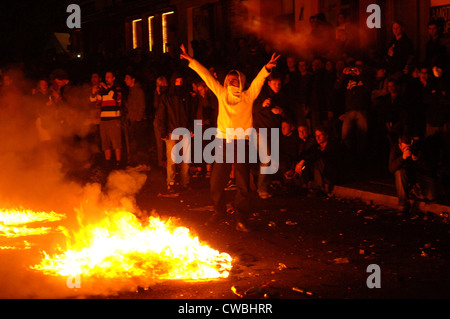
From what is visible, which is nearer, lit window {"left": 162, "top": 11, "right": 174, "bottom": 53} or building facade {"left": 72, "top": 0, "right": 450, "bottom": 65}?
building facade {"left": 72, "top": 0, "right": 450, "bottom": 65}

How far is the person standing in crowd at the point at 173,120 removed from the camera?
12586 mm

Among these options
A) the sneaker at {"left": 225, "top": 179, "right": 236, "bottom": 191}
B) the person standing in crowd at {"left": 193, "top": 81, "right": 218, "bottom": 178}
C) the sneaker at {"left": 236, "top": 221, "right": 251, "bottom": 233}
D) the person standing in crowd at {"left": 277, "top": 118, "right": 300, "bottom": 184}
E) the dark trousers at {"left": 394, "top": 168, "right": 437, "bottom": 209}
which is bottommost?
the sneaker at {"left": 236, "top": 221, "right": 251, "bottom": 233}

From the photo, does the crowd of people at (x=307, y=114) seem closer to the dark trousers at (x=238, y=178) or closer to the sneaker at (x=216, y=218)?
the dark trousers at (x=238, y=178)

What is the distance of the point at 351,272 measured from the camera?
705 cm

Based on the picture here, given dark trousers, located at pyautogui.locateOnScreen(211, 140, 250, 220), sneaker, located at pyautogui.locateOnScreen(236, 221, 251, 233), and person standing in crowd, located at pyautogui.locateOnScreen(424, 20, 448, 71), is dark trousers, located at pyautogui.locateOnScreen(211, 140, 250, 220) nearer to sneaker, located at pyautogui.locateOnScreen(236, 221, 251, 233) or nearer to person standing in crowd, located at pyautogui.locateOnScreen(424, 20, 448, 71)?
sneaker, located at pyautogui.locateOnScreen(236, 221, 251, 233)

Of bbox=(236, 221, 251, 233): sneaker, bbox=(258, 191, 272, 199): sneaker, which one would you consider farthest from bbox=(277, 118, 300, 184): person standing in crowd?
bbox=(236, 221, 251, 233): sneaker

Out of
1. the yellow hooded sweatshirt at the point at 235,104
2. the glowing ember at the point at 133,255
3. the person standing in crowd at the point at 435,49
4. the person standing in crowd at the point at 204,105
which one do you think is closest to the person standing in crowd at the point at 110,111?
the person standing in crowd at the point at 204,105

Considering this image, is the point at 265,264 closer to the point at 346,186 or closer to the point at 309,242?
the point at 309,242

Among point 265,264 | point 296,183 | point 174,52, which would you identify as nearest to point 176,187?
point 296,183

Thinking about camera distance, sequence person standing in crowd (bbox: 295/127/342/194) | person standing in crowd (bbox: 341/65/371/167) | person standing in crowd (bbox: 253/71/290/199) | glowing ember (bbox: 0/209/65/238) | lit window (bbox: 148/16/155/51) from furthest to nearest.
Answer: lit window (bbox: 148/16/155/51) < person standing in crowd (bbox: 341/65/371/167) < person standing in crowd (bbox: 295/127/342/194) < person standing in crowd (bbox: 253/71/290/199) < glowing ember (bbox: 0/209/65/238)

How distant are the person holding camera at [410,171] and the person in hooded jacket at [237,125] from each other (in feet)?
8.04

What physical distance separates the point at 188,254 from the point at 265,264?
0.89 metres

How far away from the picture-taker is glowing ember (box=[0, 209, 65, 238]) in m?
9.29

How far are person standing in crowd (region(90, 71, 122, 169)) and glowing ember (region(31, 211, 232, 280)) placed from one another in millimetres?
7709
